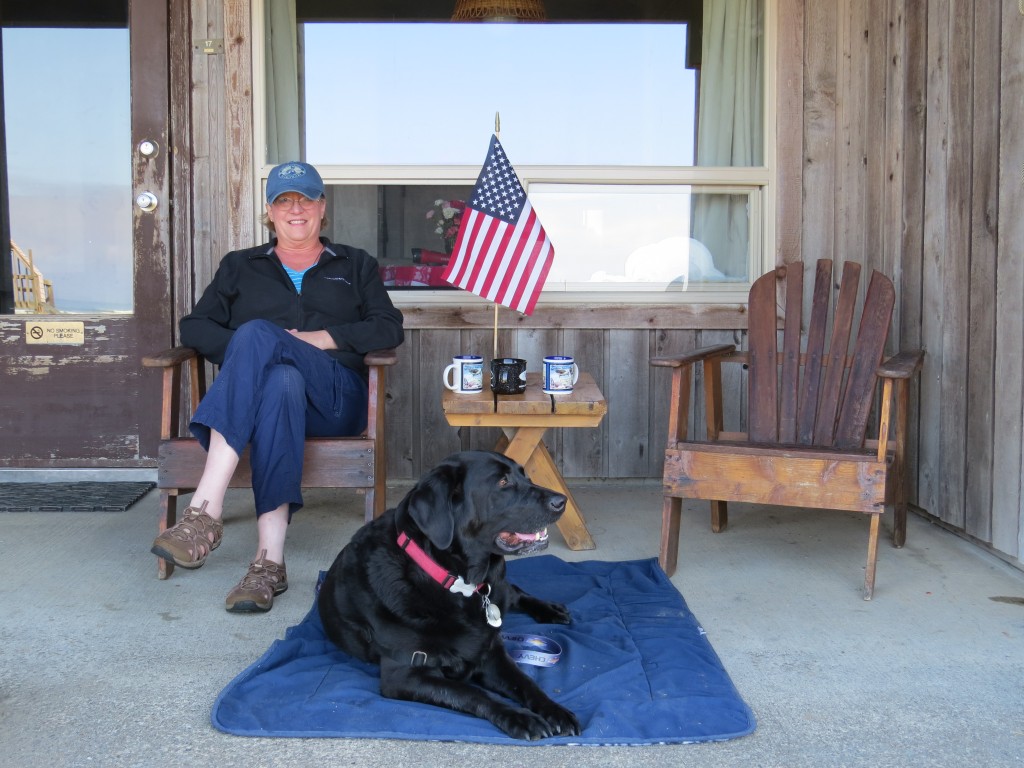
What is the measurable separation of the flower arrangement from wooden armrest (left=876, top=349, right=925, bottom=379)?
179cm

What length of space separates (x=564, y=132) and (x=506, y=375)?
57.2 inches

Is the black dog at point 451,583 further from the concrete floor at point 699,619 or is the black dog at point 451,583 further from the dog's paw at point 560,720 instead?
the concrete floor at point 699,619

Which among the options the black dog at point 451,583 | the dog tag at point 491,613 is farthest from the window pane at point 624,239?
the dog tag at point 491,613

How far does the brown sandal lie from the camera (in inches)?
104

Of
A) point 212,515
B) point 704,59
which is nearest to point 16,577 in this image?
point 212,515

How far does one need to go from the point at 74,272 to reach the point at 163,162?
0.56 meters

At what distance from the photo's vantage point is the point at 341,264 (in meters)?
3.41

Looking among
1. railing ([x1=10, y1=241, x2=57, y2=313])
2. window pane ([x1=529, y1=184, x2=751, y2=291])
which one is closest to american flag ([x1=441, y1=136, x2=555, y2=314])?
window pane ([x1=529, y1=184, x2=751, y2=291])

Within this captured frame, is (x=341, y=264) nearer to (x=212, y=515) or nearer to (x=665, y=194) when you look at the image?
(x=212, y=515)

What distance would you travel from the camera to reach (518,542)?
2184 millimetres

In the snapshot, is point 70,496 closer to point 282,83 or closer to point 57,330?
point 57,330

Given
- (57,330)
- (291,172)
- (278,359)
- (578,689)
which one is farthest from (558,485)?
(57,330)

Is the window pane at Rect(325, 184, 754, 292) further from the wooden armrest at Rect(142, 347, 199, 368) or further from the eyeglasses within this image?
the wooden armrest at Rect(142, 347, 199, 368)

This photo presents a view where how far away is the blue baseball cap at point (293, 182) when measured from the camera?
3229 millimetres
